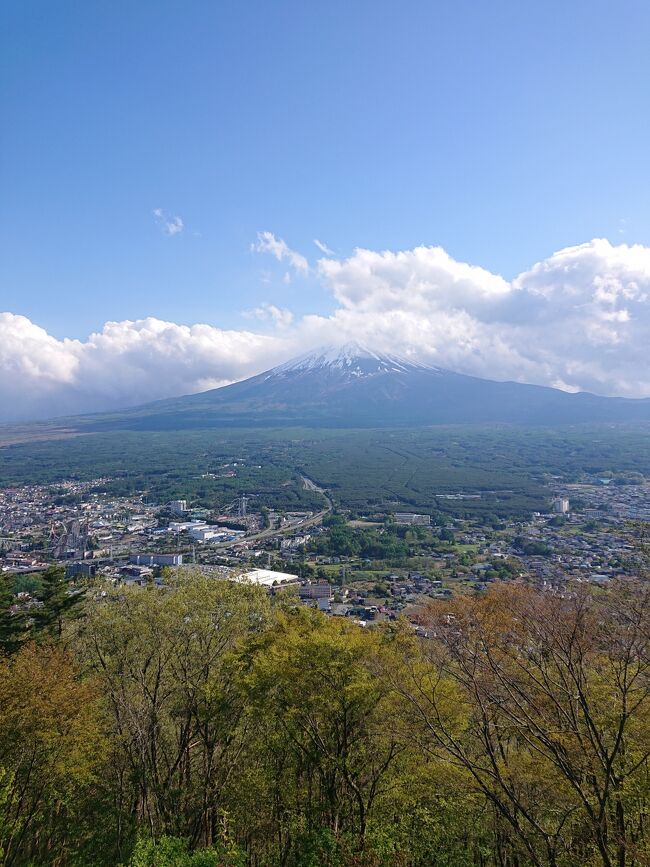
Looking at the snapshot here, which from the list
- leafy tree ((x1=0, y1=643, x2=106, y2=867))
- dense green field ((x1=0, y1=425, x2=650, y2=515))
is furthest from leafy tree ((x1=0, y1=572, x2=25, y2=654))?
dense green field ((x1=0, y1=425, x2=650, y2=515))

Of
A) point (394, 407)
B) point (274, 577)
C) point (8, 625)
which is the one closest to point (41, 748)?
point (8, 625)

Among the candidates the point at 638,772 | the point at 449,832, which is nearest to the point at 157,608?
the point at 449,832

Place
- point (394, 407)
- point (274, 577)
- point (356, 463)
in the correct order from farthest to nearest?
1. point (394, 407)
2. point (356, 463)
3. point (274, 577)

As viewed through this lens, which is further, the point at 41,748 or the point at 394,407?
the point at 394,407

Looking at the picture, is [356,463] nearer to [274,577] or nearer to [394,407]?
[274,577]

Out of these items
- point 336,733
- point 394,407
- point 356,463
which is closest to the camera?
point 336,733

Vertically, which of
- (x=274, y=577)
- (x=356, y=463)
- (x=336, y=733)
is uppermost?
(x=336, y=733)

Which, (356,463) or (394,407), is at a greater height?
(394,407)

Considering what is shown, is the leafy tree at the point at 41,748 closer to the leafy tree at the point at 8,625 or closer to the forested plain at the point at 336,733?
the forested plain at the point at 336,733
